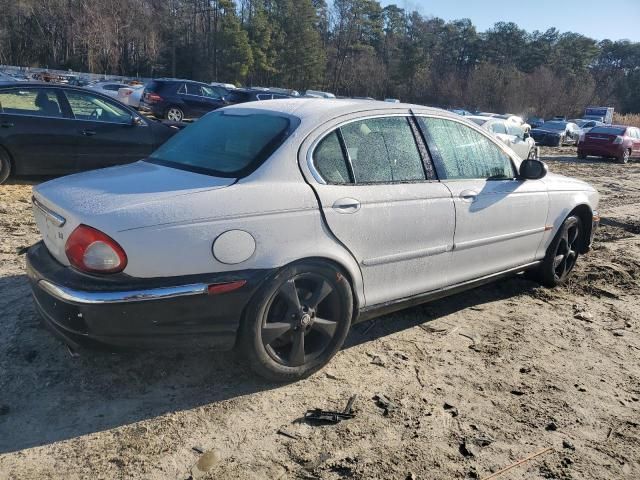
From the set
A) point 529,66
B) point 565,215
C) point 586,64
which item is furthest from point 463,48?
point 565,215

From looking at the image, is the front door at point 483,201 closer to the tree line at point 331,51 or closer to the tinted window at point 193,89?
the tinted window at point 193,89

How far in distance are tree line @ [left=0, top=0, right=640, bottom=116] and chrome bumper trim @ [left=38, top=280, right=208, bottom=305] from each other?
2734 inches

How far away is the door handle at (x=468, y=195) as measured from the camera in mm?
3900

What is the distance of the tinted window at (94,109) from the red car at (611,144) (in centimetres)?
1833

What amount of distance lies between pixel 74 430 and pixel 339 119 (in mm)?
2279

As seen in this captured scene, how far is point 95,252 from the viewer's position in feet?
8.68

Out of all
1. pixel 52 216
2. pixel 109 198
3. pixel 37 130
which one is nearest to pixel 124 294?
pixel 109 198

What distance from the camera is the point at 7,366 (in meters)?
3.19

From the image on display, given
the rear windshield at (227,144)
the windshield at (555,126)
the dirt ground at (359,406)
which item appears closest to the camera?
the dirt ground at (359,406)

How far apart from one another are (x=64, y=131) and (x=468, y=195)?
6.20 meters

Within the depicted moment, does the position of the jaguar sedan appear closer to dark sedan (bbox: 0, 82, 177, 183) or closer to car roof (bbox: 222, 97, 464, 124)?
car roof (bbox: 222, 97, 464, 124)

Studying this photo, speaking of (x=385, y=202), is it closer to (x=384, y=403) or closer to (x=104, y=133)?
(x=384, y=403)

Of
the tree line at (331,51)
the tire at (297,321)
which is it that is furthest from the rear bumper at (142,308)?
the tree line at (331,51)

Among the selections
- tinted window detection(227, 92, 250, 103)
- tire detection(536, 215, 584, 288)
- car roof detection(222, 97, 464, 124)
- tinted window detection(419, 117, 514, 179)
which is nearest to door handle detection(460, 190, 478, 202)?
tinted window detection(419, 117, 514, 179)
